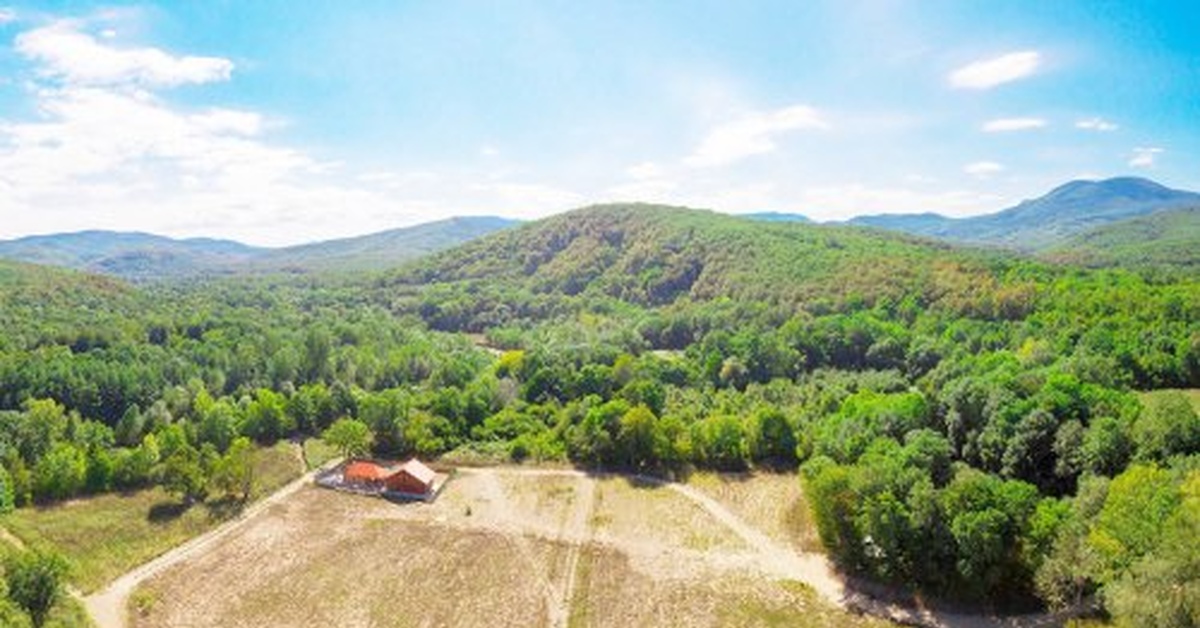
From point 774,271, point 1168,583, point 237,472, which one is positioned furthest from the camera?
point 774,271

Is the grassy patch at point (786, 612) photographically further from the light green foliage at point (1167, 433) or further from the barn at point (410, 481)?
the barn at point (410, 481)

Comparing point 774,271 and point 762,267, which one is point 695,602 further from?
point 762,267

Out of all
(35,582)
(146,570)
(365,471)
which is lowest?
(146,570)

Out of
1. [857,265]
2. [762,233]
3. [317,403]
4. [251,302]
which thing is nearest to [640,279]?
[762,233]

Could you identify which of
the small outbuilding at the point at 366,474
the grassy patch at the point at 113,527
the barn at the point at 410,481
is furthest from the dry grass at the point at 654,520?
the grassy patch at the point at 113,527

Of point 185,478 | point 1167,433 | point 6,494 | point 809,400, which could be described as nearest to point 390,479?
point 185,478

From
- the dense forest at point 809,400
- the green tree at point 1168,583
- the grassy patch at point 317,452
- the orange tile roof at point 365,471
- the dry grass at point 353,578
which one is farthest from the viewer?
the grassy patch at point 317,452
